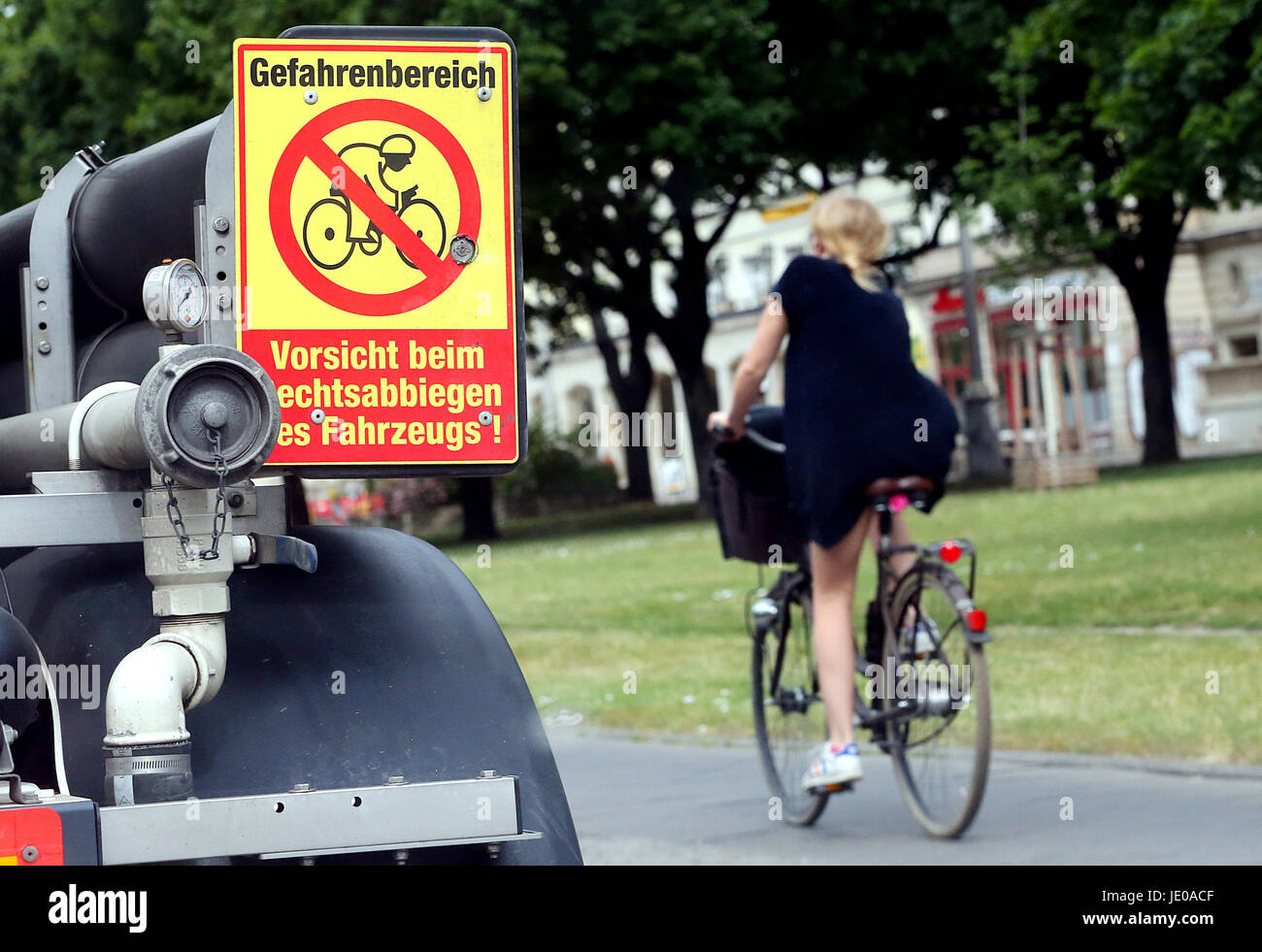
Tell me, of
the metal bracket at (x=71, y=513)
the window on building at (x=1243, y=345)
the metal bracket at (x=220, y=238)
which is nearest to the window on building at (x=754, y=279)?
the window on building at (x=1243, y=345)

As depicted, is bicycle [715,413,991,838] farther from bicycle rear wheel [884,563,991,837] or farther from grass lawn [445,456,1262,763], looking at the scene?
grass lawn [445,456,1262,763]

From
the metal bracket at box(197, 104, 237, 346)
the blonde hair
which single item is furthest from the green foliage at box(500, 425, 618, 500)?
the metal bracket at box(197, 104, 237, 346)

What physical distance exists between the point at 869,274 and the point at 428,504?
40.5m

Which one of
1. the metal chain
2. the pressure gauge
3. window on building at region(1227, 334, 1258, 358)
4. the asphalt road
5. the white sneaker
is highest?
window on building at region(1227, 334, 1258, 358)

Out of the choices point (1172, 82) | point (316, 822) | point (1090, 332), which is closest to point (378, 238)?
point (316, 822)

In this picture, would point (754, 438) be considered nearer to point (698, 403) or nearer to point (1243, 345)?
point (698, 403)

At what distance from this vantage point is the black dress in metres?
5.63

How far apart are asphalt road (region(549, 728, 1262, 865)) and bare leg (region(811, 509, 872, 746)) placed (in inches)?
15.6

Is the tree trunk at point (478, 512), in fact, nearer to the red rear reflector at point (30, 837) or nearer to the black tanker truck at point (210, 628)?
the black tanker truck at point (210, 628)

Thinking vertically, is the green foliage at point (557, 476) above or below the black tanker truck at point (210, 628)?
above

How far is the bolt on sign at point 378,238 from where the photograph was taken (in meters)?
2.48

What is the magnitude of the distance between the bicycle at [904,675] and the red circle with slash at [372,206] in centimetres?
299

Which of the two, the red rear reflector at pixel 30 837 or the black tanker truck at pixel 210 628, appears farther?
the black tanker truck at pixel 210 628
